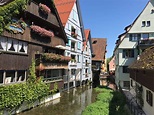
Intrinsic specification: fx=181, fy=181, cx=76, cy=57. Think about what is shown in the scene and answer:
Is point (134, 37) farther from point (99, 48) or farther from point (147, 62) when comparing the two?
point (99, 48)

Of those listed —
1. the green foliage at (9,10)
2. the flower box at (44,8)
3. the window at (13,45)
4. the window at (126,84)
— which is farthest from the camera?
the window at (126,84)

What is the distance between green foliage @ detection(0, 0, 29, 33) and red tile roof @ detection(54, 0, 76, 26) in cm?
1472

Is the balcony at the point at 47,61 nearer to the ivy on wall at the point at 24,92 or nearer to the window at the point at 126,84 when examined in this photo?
the ivy on wall at the point at 24,92

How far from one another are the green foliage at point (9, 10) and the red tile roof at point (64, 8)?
1472cm

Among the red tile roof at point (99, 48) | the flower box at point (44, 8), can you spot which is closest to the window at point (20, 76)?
the flower box at point (44, 8)

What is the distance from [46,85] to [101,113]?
893 centimetres

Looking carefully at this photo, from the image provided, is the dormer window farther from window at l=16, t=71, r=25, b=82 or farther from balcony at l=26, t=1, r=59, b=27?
window at l=16, t=71, r=25, b=82

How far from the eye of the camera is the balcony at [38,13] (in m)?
17.6

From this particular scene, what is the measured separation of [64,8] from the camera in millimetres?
33000

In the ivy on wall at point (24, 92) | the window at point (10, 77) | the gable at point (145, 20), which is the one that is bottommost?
the ivy on wall at point (24, 92)

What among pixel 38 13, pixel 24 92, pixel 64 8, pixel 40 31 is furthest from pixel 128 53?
pixel 24 92

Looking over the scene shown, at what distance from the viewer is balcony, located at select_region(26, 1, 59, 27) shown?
1762 cm

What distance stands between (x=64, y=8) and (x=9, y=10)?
1940 centimetres

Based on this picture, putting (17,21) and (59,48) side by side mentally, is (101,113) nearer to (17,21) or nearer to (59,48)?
(17,21)
